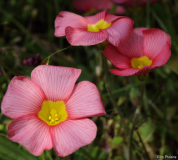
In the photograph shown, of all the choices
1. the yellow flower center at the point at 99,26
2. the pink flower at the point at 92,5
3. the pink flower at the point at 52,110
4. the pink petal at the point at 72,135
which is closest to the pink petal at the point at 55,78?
the pink flower at the point at 52,110

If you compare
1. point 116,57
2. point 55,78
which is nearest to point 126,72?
point 116,57

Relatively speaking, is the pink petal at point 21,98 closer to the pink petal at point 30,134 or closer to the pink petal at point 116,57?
the pink petal at point 30,134

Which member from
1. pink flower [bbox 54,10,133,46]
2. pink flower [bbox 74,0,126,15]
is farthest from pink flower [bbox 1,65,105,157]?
pink flower [bbox 74,0,126,15]

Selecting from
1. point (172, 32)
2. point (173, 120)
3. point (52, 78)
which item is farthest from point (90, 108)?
point (172, 32)

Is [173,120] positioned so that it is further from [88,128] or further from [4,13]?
[4,13]

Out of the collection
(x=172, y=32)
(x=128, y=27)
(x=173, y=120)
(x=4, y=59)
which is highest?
(x=128, y=27)

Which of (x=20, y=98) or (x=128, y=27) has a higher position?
(x=128, y=27)

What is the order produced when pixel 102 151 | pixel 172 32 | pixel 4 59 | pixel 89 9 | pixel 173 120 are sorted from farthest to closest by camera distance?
pixel 89 9, pixel 172 32, pixel 173 120, pixel 102 151, pixel 4 59
